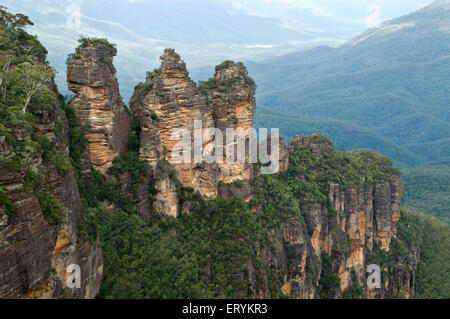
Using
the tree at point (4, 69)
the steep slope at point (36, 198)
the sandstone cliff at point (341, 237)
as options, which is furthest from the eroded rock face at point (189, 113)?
the tree at point (4, 69)

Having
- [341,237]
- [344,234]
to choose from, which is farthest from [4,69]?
[344,234]

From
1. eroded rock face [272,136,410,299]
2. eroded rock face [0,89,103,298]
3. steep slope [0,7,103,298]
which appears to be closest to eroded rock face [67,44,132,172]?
steep slope [0,7,103,298]

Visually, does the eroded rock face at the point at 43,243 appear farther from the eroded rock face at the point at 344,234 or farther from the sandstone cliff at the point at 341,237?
the eroded rock face at the point at 344,234

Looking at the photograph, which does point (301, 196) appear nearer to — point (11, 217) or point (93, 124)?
point (93, 124)

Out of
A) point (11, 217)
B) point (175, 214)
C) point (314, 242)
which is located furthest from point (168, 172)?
point (314, 242)

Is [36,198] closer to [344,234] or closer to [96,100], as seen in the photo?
[96,100]

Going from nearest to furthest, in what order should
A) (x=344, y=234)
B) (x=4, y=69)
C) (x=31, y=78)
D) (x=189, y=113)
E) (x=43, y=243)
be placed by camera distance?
(x=43, y=243), (x=31, y=78), (x=4, y=69), (x=189, y=113), (x=344, y=234)
